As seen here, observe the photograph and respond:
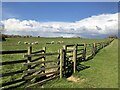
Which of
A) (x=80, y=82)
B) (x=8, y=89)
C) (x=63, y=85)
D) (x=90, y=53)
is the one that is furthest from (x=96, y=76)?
(x=90, y=53)

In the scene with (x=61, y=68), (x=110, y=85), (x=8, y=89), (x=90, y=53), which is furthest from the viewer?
(x=90, y=53)

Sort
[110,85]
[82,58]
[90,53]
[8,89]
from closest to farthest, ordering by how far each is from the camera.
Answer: [8,89] → [110,85] → [82,58] → [90,53]

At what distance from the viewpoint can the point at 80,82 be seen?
14.2 meters

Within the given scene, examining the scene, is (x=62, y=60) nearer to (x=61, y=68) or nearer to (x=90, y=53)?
(x=61, y=68)

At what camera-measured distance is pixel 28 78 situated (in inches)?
492

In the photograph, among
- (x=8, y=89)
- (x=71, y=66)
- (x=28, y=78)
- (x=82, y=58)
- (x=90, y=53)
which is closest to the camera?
(x=8, y=89)

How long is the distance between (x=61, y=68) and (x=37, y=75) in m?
2.23

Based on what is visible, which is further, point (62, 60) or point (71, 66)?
point (71, 66)

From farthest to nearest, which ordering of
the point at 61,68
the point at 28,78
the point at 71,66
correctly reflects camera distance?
the point at 71,66
the point at 61,68
the point at 28,78

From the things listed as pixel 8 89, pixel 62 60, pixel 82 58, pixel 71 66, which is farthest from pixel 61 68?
pixel 82 58

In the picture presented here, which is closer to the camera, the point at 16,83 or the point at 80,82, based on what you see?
the point at 16,83

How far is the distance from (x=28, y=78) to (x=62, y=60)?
331cm

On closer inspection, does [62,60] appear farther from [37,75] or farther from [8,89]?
[8,89]

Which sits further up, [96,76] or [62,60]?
[62,60]
